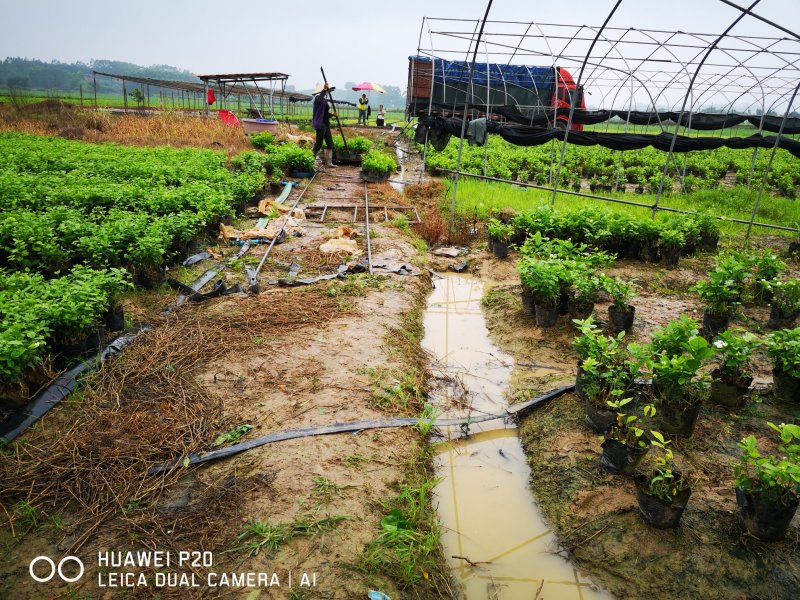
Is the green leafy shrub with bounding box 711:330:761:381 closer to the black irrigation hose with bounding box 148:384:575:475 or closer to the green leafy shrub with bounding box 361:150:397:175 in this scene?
the black irrigation hose with bounding box 148:384:575:475

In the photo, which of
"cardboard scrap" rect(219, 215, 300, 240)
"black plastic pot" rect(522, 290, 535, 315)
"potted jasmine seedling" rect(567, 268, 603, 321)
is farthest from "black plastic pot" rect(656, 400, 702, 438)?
"cardboard scrap" rect(219, 215, 300, 240)

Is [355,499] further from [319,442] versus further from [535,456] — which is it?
[535,456]

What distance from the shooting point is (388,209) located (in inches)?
471

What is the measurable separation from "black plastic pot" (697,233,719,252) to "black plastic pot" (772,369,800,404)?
577cm

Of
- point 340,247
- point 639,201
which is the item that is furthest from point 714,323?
point 639,201

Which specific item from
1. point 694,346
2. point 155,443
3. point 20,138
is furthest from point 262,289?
point 20,138

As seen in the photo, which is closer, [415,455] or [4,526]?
[4,526]

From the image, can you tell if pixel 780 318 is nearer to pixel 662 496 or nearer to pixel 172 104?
pixel 662 496

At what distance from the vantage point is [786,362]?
416 centimetres

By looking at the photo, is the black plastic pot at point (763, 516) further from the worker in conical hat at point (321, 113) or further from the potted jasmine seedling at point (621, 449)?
the worker in conical hat at point (321, 113)

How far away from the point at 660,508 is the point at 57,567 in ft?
12.4

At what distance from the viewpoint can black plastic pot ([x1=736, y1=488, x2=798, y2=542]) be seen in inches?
112

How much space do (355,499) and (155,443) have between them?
1681 mm

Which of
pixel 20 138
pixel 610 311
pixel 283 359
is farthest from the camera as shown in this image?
pixel 20 138
